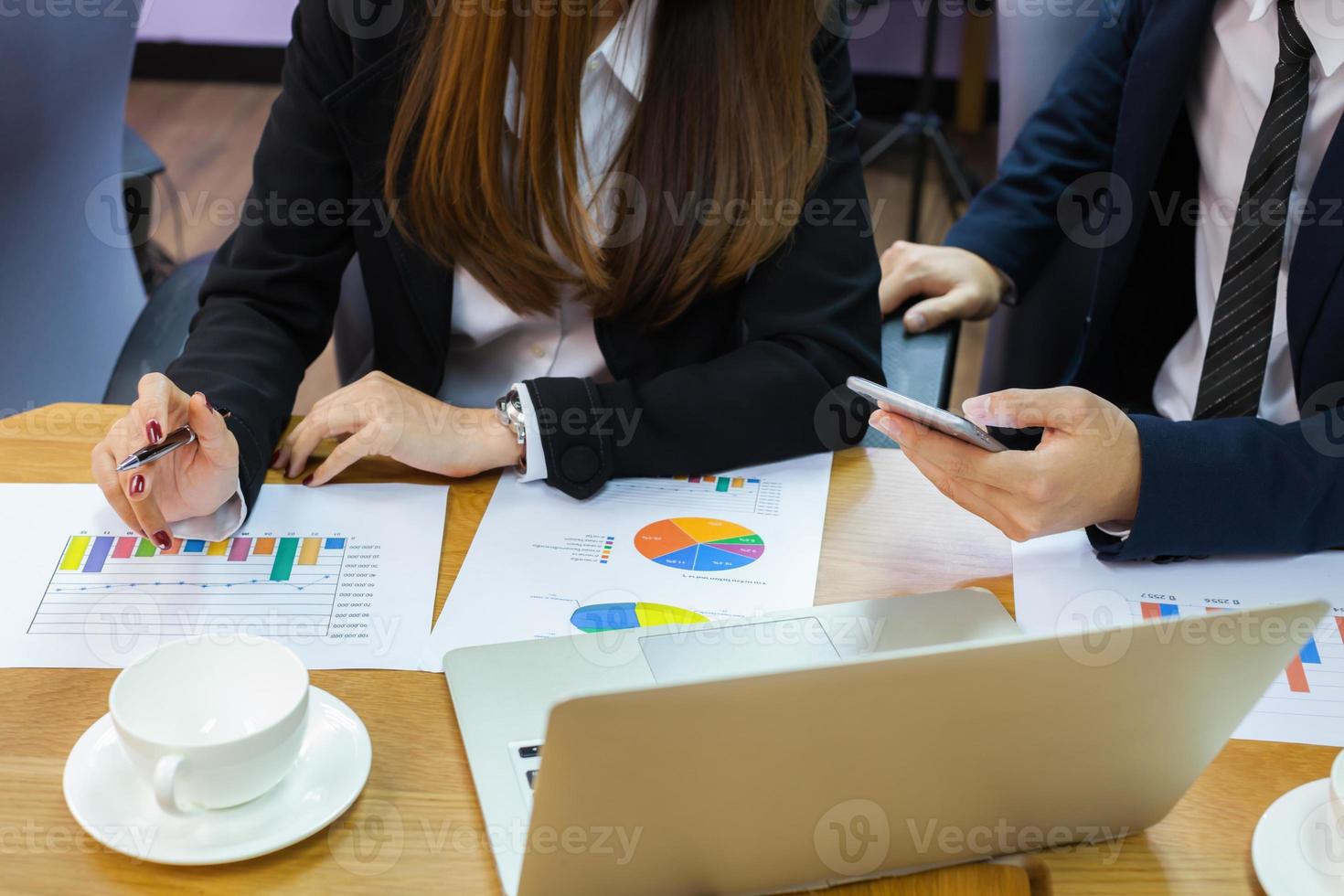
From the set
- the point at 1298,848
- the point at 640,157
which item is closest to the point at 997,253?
the point at 640,157

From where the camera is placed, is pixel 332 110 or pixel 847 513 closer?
pixel 847 513

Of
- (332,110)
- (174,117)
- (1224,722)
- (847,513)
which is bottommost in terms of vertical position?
(174,117)

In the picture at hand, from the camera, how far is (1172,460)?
927 mm

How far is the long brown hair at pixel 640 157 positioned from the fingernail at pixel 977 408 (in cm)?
31

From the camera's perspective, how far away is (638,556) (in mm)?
928

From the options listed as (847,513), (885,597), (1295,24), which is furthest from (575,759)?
(1295,24)

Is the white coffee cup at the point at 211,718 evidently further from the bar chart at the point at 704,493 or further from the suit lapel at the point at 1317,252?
the suit lapel at the point at 1317,252

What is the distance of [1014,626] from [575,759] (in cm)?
43

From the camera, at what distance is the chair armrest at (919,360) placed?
124 cm

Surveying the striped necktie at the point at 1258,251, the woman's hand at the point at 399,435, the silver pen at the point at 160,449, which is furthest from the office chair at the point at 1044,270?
the silver pen at the point at 160,449

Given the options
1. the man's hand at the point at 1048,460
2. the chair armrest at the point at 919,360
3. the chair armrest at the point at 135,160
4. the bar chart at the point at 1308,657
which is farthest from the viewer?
the chair armrest at the point at 135,160

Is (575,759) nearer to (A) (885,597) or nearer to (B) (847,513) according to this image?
(A) (885,597)

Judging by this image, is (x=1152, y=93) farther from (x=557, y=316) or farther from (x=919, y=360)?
(x=557, y=316)

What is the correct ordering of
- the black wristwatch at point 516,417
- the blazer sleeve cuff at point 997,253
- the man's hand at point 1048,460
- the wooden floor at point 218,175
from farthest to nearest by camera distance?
the wooden floor at point 218,175, the blazer sleeve cuff at point 997,253, the black wristwatch at point 516,417, the man's hand at point 1048,460
